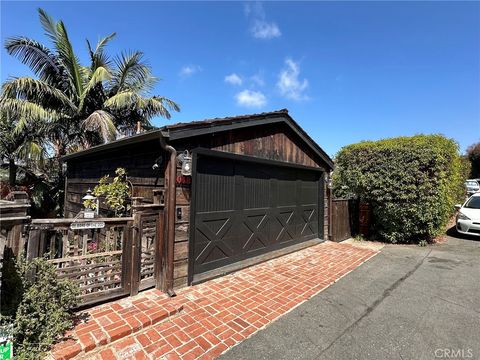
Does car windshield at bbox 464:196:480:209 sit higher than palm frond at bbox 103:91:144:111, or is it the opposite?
palm frond at bbox 103:91:144:111

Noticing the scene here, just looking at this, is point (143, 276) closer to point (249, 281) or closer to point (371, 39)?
point (249, 281)

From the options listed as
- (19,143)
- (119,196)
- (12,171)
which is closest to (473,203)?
(119,196)

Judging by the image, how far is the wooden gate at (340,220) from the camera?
7.98 m

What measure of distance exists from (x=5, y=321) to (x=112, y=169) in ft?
13.4

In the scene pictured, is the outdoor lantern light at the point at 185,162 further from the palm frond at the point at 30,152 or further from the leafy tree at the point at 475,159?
the leafy tree at the point at 475,159

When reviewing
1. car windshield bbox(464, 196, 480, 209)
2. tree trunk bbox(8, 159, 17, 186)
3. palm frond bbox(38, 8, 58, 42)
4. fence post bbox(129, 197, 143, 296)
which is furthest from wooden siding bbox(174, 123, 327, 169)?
tree trunk bbox(8, 159, 17, 186)

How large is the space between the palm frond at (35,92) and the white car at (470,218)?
15.4 meters

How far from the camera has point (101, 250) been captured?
3.69m

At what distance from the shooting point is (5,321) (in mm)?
2250

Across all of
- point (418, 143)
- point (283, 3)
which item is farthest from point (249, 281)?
point (283, 3)

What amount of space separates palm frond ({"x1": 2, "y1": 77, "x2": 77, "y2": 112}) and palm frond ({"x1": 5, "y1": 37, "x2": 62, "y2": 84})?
0.76m

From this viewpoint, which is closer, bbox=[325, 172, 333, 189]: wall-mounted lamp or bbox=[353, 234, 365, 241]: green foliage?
bbox=[325, 172, 333, 189]: wall-mounted lamp

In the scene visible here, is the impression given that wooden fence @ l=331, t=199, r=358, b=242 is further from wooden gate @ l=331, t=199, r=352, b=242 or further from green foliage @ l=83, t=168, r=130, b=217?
green foliage @ l=83, t=168, r=130, b=217

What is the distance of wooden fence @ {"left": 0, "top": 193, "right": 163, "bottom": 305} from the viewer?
2.88 metres
